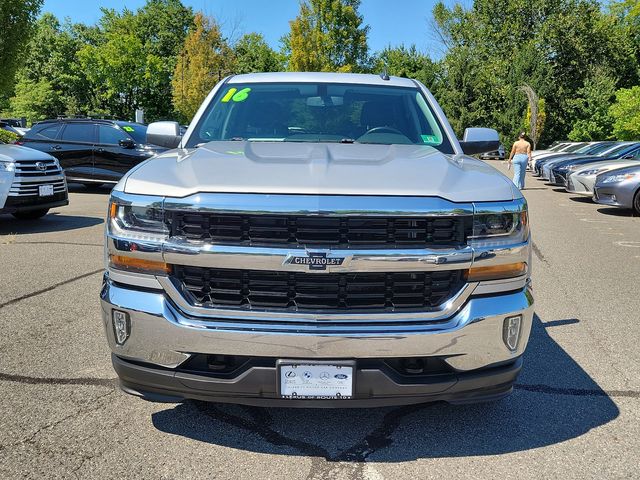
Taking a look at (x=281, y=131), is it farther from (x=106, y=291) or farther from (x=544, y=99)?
(x=544, y=99)

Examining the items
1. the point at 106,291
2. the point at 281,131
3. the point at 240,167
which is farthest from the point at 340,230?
the point at 281,131

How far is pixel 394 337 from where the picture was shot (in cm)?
253

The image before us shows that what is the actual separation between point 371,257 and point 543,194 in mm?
16307

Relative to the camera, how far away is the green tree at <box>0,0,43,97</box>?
18016 millimetres

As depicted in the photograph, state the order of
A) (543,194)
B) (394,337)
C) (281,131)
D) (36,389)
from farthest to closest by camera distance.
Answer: (543,194) < (281,131) < (36,389) < (394,337)

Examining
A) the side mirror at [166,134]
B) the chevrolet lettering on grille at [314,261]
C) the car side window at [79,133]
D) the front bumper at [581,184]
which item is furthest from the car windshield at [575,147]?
the chevrolet lettering on grille at [314,261]

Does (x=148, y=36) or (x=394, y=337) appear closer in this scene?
(x=394, y=337)

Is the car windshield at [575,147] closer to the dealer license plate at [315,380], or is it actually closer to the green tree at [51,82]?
the dealer license plate at [315,380]

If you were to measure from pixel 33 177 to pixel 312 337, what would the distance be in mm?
8083

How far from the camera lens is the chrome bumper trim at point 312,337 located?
2.51m

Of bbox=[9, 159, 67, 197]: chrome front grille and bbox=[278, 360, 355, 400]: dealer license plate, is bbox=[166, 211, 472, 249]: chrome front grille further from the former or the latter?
bbox=[9, 159, 67, 197]: chrome front grille

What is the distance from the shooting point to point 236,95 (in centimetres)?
438

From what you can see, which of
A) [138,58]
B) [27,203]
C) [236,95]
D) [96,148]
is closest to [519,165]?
[96,148]

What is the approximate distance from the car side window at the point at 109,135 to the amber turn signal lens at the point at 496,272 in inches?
485
